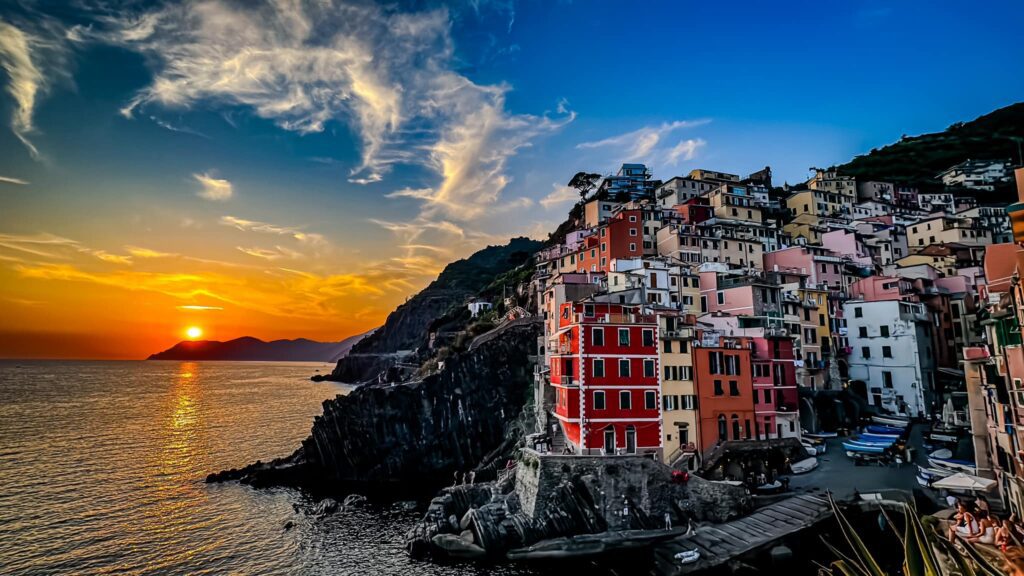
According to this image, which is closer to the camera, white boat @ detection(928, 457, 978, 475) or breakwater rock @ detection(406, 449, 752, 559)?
white boat @ detection(928, 457, 978, 475)

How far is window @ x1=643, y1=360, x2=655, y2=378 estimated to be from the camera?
44.0 metres

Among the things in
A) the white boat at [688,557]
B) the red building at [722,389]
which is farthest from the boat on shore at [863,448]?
the white boat at [688,557]

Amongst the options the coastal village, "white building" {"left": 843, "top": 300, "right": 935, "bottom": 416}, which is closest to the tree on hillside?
the coastal village

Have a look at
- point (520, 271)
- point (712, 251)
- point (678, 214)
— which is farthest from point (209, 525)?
point (520, 271)

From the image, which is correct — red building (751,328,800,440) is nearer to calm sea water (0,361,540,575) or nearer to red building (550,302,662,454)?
red building (550,302,662,454)

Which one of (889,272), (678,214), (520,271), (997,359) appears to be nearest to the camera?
(997,359)

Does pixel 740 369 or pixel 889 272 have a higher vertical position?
pixel 889 272

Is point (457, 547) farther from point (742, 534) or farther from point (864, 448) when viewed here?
point (864, 448)

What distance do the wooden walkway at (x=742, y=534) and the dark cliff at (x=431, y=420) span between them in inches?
1248

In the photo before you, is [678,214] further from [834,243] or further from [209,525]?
[209,525]

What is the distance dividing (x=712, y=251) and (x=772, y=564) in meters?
49.1

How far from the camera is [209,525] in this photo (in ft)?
156

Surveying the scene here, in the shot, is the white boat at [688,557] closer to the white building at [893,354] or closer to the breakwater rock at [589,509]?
the breakwater rock at [589,509]

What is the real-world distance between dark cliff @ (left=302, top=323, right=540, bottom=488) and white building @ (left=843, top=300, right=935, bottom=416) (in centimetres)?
3851
